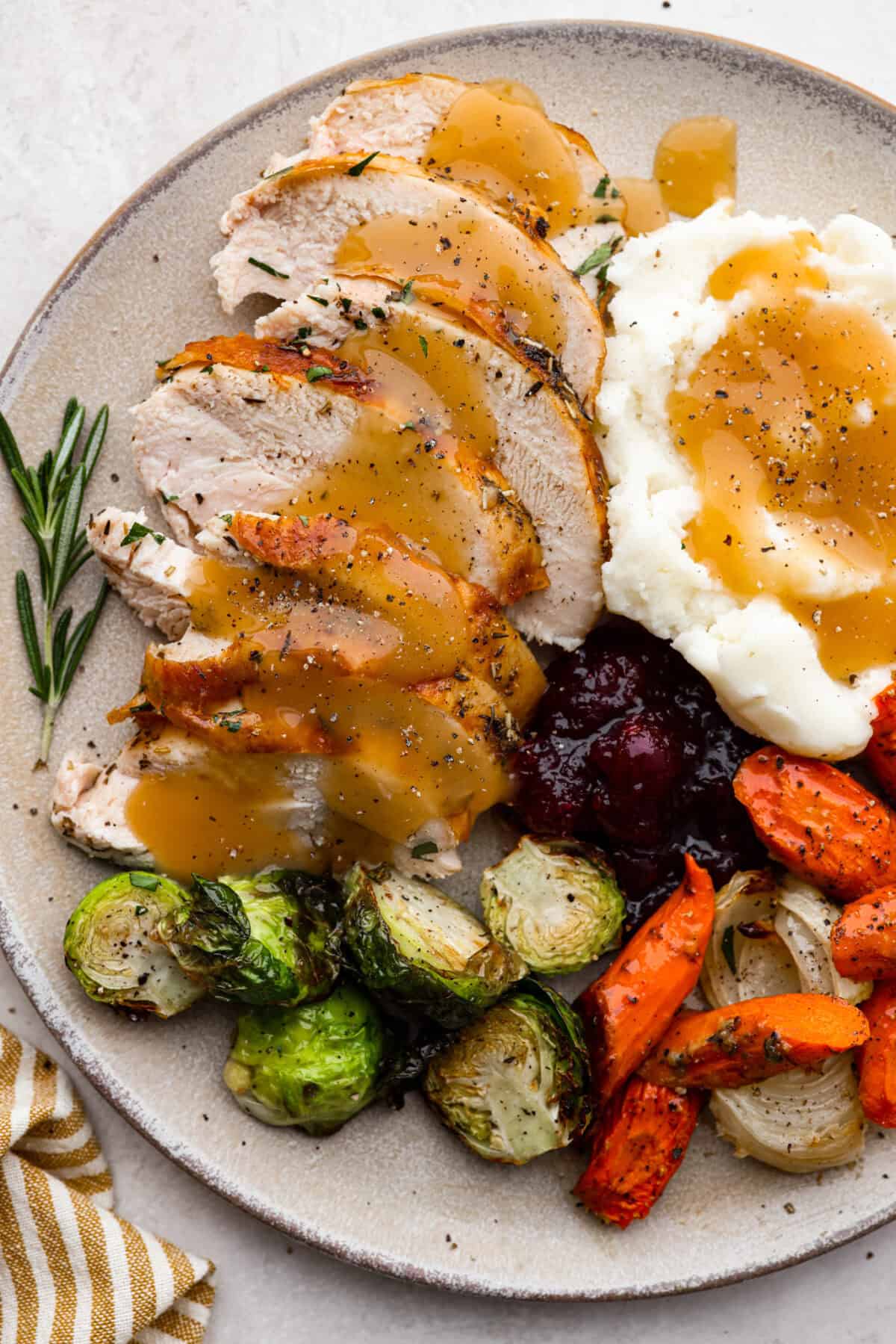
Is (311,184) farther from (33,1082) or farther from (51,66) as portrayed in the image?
(33,1082)

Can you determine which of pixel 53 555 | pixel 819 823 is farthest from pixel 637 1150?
pixel 53 555

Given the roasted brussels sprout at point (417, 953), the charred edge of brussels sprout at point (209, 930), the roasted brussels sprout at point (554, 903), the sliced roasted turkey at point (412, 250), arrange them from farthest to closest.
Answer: the roasted brussels sprout at point (554, 903) → the sliced roasted turkey at point (412, 250) → the roasted brussels sprout at point (417, 953) → the charred edge of brussels sprout at point (209, 930)

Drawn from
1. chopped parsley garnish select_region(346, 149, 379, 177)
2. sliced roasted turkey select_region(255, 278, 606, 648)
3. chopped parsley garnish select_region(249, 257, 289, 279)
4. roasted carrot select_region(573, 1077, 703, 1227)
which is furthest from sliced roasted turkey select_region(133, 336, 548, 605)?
roasted carrot select_region(573, 1077, 703, 1227)

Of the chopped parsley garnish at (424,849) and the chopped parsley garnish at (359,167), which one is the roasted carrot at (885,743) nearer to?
the chopped parsley garnish at (424,849)

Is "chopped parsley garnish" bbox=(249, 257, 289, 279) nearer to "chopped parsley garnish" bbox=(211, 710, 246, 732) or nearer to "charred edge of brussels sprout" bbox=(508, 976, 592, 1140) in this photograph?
"chopped parsley garnish" bbox=(211, 710, 246, 732)

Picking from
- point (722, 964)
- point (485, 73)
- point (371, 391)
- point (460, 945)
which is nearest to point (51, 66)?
point (485, 73)

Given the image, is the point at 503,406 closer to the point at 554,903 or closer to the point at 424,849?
the point at 424,849

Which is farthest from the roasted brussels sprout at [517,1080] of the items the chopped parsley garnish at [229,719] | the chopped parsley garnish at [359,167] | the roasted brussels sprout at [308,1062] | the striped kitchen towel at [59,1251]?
the chopped parsley garnish at [359,167]
